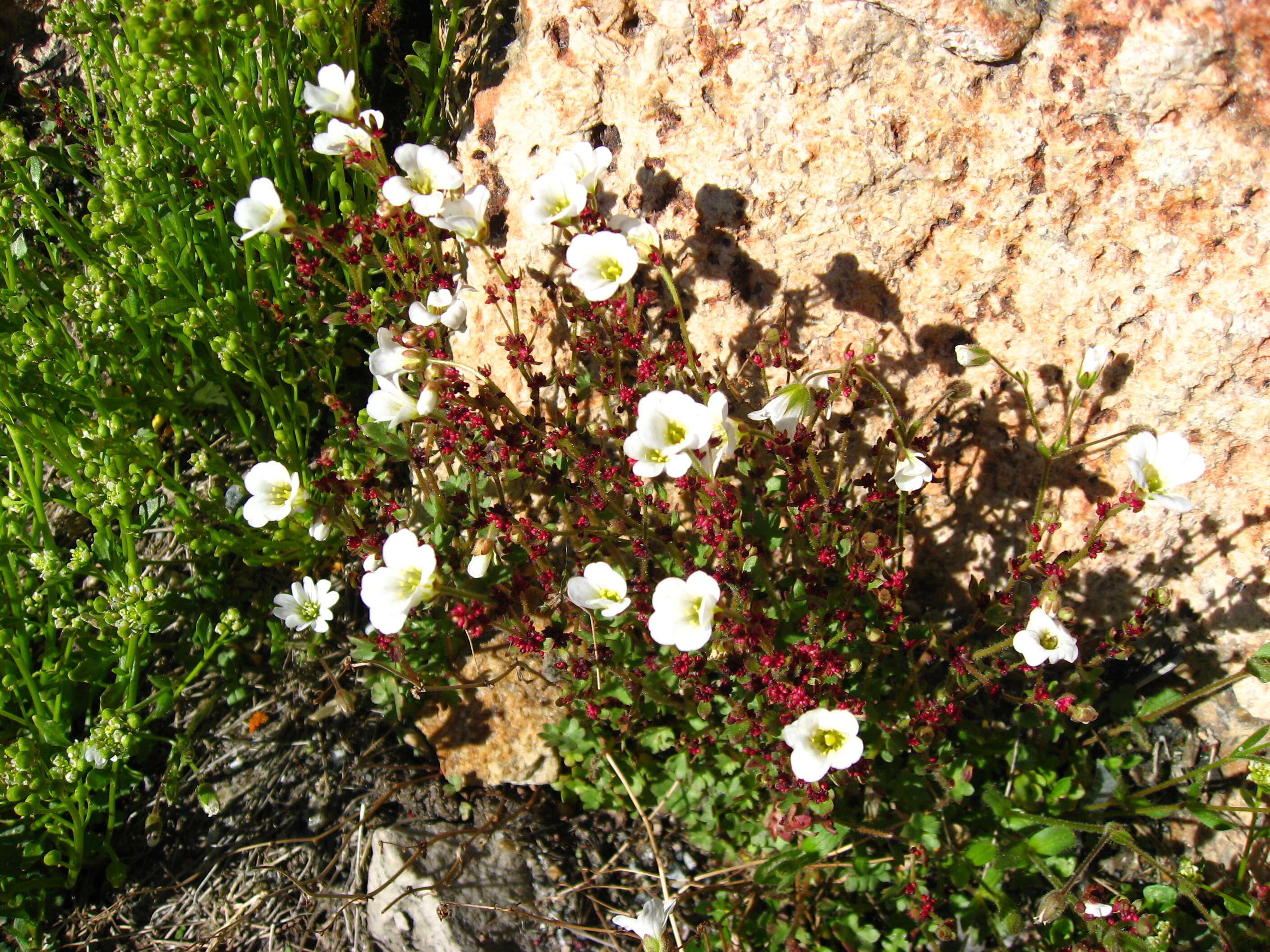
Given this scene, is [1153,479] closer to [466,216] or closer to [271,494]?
[466,216]

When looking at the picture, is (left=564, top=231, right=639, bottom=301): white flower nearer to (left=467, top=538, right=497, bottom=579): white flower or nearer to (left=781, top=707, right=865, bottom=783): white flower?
(left=467, top=538, right=497, bottom=579): white flower

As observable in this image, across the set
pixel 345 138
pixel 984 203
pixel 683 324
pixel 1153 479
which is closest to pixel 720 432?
pixel 683 324

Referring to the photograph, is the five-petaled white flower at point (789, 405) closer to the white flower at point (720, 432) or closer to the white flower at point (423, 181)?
Answer: the white flower at point (720, 432)

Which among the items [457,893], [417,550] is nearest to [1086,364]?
[417,550]

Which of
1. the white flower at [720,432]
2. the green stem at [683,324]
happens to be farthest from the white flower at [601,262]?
the white flower at [720,432]

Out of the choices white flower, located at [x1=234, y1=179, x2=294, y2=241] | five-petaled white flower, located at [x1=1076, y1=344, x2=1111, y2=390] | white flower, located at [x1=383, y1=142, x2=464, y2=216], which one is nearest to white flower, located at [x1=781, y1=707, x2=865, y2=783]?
five-petaled white flower, located at [x1=1076, y1=344, x2=1111, y2=390]

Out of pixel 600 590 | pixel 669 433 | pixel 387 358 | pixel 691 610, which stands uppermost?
pixel 387 358

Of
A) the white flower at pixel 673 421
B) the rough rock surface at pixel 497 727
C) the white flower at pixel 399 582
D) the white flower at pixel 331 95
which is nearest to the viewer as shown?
the white flower at pixel 673 421
